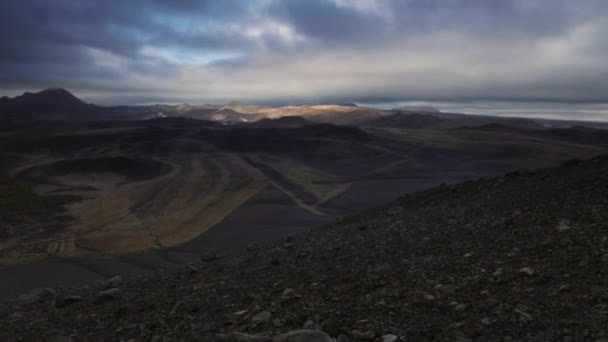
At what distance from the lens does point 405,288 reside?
213 inches

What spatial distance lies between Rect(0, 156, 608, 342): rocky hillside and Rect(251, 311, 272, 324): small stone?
20 millimetres

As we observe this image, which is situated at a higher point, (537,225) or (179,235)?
(537,225)

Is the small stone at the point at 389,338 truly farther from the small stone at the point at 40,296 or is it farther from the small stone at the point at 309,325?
the small stone at the point at 40,296

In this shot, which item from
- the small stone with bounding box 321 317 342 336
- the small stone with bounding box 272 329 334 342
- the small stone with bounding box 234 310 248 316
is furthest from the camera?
the small stone with bounding box 234 310 248 316

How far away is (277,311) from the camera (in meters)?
5.40

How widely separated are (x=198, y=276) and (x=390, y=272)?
3.87 meters

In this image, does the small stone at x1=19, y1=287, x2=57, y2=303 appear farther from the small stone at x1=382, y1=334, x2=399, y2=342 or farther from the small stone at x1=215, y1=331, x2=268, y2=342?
the small stone at x1=382, y1=334, x2=399, y2=342

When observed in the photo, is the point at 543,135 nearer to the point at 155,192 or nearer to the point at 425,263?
the point at 155,192

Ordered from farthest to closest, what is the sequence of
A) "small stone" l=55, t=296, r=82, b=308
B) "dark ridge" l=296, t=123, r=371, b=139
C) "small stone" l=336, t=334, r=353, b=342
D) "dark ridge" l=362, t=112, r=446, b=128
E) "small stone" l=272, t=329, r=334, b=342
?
"dark ridge" l=362, t=112, r=446, b=128 < "dark ridge" l=296, t=123, r=371, b=139 < "small stone" l=55, t=296, r=82, b=308 < "small stone" l=336, t=334, r=353, b=342 < "small stone" l=272, t=329, r=334, b=342

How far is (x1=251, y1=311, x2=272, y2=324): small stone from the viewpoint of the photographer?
16.7 feet

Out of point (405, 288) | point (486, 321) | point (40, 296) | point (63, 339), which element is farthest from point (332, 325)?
point (40, 296)

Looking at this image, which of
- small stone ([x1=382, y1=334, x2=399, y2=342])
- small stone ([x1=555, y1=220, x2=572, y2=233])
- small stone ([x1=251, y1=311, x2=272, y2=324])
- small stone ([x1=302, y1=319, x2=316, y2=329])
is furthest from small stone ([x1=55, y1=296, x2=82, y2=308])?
small stone ([x1=555, y1=220, x2=572, y2=233])

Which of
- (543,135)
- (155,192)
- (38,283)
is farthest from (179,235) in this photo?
(543,135)

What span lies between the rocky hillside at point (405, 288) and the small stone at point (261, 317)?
2 centimetres
